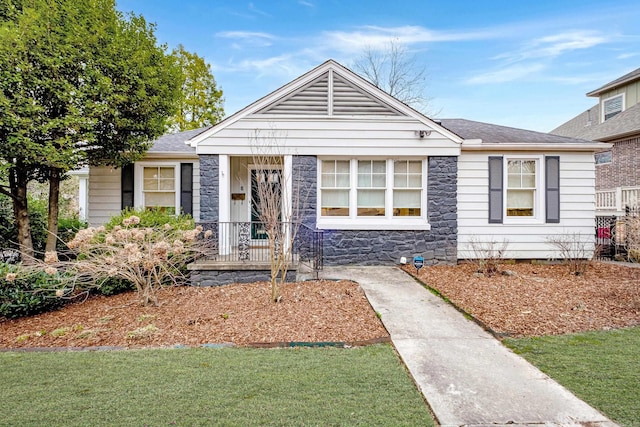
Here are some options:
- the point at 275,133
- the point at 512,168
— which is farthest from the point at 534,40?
the point at 275,133

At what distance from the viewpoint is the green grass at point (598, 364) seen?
2955 mm

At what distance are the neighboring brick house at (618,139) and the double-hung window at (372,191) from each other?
9.46 meters

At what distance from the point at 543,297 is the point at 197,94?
2055 centimetres

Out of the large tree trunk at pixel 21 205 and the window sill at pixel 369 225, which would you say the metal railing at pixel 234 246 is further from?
the large tree trunk at pixel 21 205

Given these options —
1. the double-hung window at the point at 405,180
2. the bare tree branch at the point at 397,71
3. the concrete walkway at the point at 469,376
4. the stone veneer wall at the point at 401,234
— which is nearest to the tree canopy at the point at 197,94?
the bare tree branch at the point at 397,71

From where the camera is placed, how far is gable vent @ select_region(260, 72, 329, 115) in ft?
28.5

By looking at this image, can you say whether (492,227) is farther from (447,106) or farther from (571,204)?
(447,106)

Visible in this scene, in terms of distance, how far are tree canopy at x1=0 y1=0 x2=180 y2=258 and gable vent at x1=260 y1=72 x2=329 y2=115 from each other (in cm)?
287

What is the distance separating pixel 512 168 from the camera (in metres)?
9.20

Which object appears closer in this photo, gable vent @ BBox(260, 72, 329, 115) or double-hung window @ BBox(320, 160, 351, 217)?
gable vent @ BBox(260, 72, 329, 115)

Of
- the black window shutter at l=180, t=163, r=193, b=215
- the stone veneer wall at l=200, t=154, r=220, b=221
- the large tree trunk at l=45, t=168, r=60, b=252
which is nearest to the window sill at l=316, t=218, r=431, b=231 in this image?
the stone veneer wall at l=200, t=154, r=220, b=221

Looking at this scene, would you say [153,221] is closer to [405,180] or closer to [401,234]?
[401,234]

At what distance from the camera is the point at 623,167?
14.8 meters

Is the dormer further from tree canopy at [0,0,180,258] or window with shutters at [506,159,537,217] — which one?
tree canopy at [0,0,180,258]
